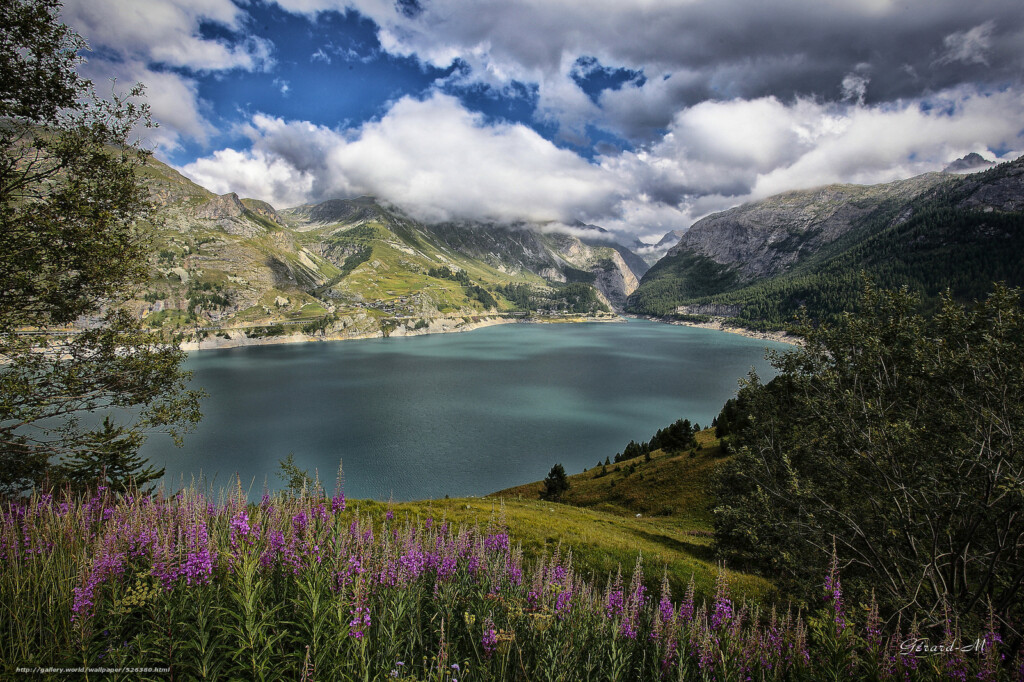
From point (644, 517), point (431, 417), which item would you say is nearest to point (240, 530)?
point (644, 517)

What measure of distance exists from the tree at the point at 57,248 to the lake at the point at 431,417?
9038mm

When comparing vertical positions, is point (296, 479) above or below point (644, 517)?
above

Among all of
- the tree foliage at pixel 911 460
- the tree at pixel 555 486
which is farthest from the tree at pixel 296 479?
the tree at pixel 555 486

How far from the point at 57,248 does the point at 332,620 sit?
14.3 meters

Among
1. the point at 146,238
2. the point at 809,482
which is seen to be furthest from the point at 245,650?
the point at 146,238

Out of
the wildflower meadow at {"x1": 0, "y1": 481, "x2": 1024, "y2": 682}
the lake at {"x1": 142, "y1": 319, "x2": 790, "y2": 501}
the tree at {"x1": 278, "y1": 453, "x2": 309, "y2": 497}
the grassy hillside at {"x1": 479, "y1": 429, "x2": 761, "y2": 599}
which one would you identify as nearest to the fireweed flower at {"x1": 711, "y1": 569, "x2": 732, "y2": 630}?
the wildflower meadow at {"x1": 0, "y1": 481, "x2": 1024, "y2": 682}

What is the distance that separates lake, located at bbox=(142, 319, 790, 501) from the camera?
6144cm

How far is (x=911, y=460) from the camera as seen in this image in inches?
439

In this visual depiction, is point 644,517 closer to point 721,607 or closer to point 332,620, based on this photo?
point 721,607

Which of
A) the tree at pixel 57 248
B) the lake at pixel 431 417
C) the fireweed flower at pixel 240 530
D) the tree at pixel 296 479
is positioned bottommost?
the lake at pixel 431 417

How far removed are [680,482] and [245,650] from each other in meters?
43.4

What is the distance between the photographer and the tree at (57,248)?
1131cm
